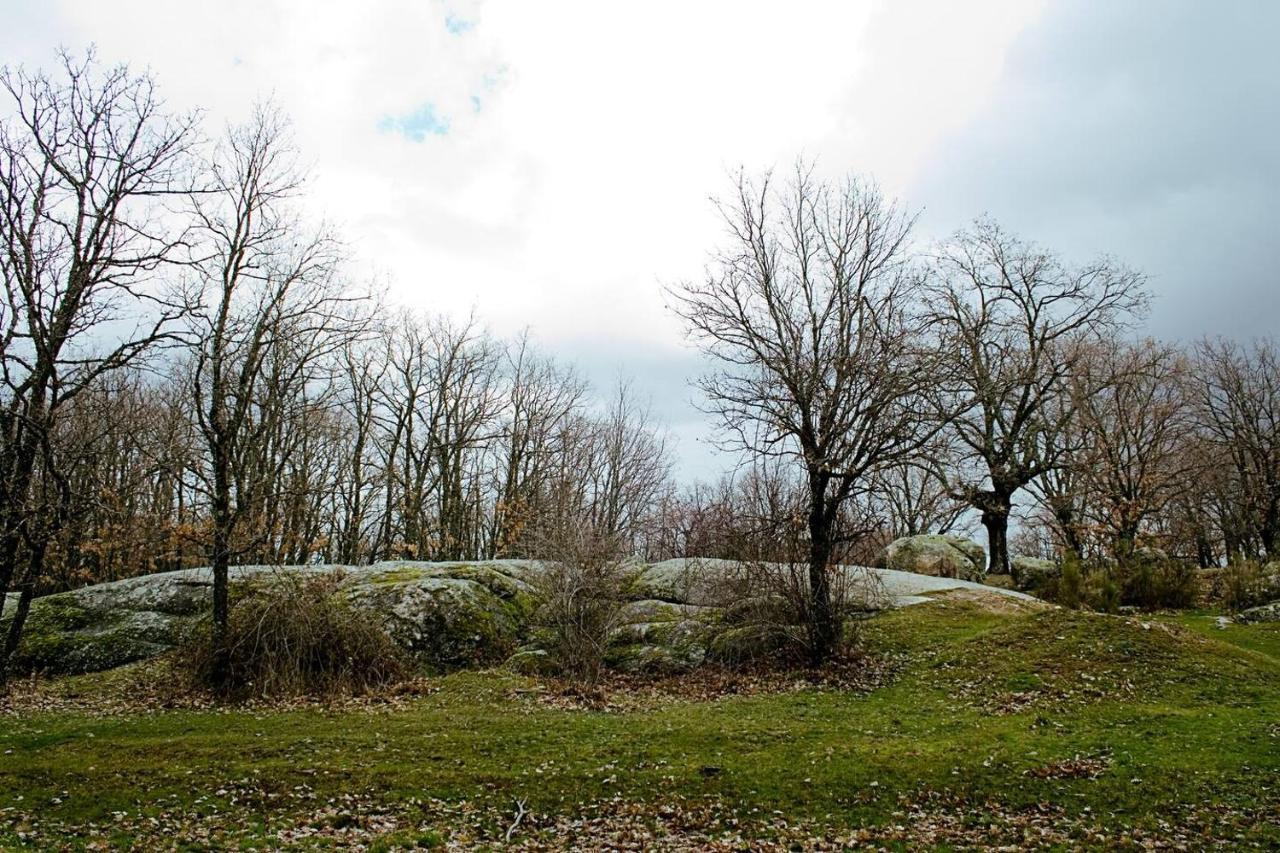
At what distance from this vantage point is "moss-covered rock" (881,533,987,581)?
84.7 feet

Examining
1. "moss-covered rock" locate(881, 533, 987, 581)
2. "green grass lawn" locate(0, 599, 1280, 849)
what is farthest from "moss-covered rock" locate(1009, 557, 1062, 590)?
"green grass lawn" locate(0, 599, 1280, 849)

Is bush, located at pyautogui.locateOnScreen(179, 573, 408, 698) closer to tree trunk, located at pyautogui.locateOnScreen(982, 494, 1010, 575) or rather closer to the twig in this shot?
the twig

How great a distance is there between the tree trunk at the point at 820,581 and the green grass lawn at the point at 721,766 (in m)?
1.98

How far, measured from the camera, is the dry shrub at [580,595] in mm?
16250

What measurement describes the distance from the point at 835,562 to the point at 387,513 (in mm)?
20538

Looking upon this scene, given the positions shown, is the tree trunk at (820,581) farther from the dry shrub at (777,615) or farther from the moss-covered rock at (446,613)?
the moss-covered rock at (446,613)

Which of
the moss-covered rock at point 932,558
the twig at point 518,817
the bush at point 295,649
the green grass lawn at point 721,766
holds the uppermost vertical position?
the moss-covered rock at point 932,558

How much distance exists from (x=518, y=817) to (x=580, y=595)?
29.1 feet

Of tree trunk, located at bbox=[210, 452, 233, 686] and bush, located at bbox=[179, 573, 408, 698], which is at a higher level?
tree trunk, located at bbox=[210, 452, 233, 686]

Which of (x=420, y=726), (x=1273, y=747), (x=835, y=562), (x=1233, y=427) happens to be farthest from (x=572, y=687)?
(x=1233, y=427)

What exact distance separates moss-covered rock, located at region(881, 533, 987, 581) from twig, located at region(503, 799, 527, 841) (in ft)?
65.4

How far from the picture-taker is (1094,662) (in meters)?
13.2

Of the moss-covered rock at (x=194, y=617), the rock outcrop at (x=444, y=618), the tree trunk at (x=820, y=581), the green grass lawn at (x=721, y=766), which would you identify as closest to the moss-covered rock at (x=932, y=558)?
the rock outcrop at (x=444, y=618)

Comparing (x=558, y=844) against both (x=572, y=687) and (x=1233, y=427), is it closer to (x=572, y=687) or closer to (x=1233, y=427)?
(x=572, y=687)
